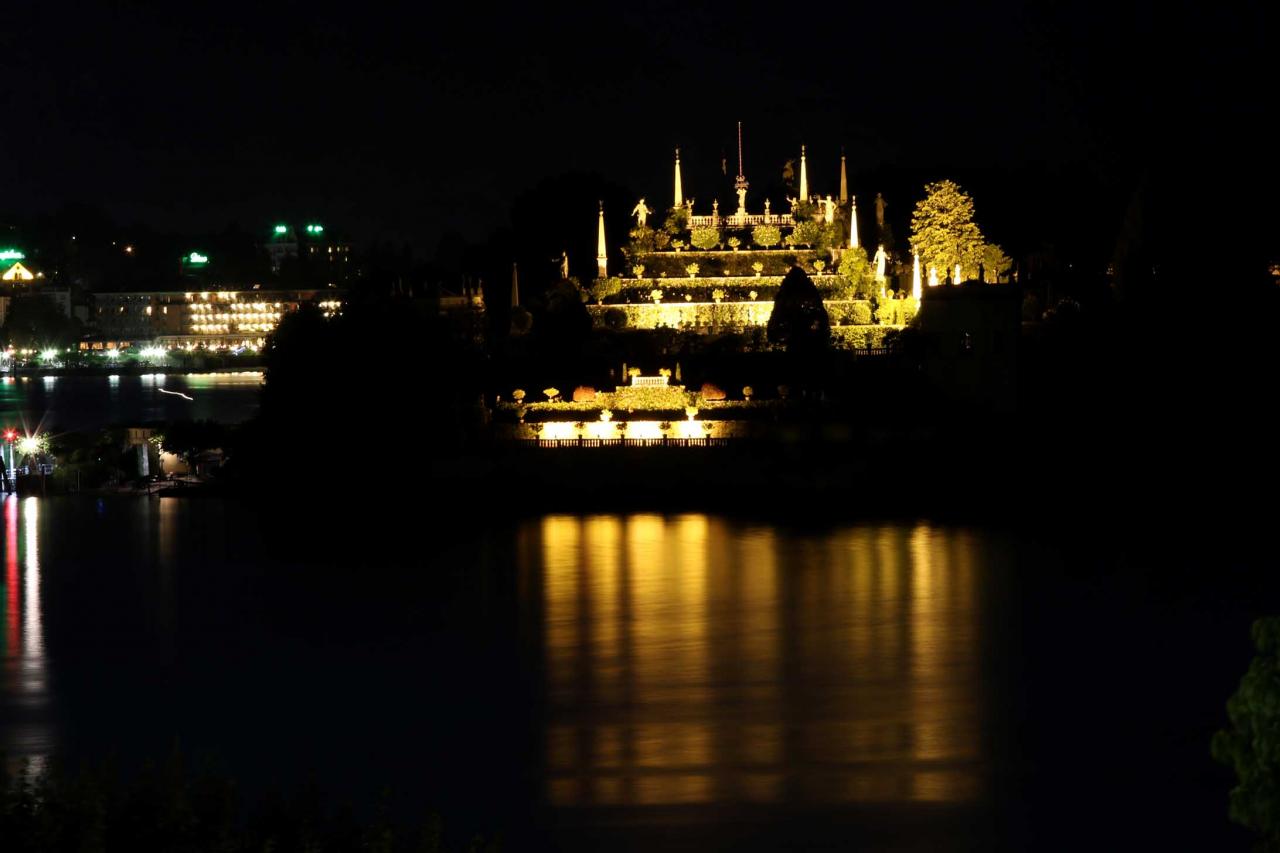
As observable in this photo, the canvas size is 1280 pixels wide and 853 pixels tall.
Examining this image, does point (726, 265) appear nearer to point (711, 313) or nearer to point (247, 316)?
point (711, 313)

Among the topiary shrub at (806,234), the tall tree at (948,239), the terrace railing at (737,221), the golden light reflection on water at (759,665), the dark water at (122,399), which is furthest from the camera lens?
the dark water at (122,399)

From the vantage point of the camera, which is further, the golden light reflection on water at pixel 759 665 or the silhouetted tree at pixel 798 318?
the silhouetted tree at pixel 798 318

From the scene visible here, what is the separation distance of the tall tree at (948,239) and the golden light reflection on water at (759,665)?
515 inches

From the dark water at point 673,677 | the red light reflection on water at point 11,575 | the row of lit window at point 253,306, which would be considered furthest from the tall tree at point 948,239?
the row of lit window at point 253,306

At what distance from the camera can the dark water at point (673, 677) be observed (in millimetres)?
11211

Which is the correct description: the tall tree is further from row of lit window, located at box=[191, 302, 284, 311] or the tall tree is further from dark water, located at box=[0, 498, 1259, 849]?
row of lit window, located at box=[191, 302, 284, 311]

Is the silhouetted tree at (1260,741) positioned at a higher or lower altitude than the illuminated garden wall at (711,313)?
lower

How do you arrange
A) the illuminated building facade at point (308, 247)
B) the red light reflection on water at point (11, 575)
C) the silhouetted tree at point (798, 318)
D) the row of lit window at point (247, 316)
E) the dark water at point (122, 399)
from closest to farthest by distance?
the red light reflection on water at point (11, 575), the silhouetted tree at point (798, 318), the dark water at point (122, 399), the row of lit window at point (247, 316), the illuminated building facade at point (308, 247)

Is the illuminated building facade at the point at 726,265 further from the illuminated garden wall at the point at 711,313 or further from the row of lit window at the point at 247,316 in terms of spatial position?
the row of lit window at the point at 247,316

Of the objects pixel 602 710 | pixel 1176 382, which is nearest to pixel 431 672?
pixel 602 710

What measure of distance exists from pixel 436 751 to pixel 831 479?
14486mm

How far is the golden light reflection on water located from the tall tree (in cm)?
1308

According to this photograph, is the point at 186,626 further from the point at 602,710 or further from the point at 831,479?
the point at 831,479

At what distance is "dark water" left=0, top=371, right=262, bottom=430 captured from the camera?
176 feet
